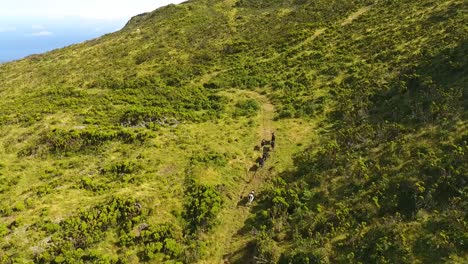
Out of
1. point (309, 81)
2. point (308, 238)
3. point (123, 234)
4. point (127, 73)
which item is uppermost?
point (127, 73)

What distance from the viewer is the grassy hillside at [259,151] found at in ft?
76.2

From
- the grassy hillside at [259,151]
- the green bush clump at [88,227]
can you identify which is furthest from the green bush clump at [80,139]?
the green bush clump at [88,227]

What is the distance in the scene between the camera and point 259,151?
35.0 m

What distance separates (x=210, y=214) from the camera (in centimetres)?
2681

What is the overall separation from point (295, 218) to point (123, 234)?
11.5m

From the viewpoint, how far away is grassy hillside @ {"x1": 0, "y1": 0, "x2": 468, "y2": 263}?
2322 cm

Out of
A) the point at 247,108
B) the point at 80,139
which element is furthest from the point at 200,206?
the point at 247,108

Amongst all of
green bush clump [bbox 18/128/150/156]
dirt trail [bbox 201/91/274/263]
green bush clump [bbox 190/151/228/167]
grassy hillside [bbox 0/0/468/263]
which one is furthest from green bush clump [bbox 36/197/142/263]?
green bush clump [bbox 18/128/150/156]

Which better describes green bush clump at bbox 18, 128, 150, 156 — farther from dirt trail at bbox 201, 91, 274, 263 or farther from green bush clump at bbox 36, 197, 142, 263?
dirt trail at bbox 201, 91, 274, 263

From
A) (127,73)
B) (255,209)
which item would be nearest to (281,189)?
(255,209)

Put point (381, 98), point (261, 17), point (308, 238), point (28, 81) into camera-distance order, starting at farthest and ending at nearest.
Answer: point (261, 17) < point (28, 81) < point (381, 98) < point (308, 238)

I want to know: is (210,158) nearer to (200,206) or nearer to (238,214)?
(200,206)

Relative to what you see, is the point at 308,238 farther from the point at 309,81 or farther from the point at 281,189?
the point at 309,81

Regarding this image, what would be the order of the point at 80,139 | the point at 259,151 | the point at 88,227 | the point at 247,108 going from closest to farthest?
the point at 88,227
the point at 259,151
the point at 80,139
the point at 247,108
